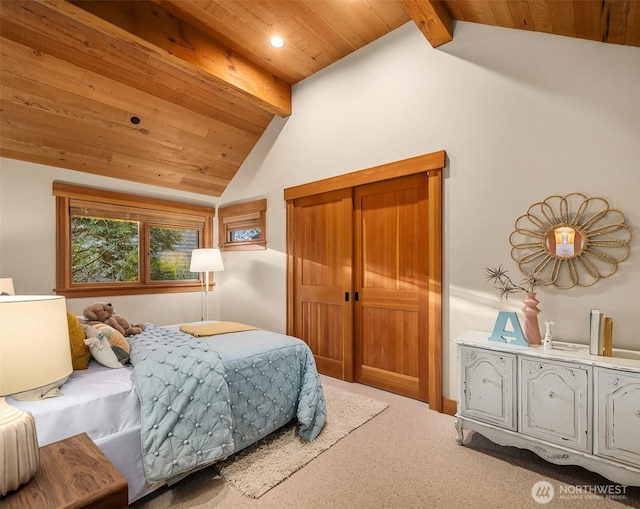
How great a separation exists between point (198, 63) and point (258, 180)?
1.56 metres

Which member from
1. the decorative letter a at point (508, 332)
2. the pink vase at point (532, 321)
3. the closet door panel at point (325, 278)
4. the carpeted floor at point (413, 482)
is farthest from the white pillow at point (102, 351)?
the pink vase at point (532, 321)

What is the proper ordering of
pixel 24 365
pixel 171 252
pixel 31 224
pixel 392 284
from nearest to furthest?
pixel 24 365, pixel 392 284, pixel 31 224, pixel 171 252

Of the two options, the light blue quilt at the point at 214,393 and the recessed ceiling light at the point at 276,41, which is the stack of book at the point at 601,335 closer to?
the light blue quilt at the point at 214,393

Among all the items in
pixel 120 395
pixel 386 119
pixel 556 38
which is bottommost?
pixel 120 395

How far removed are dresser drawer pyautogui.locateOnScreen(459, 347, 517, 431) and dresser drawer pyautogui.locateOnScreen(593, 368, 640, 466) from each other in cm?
40

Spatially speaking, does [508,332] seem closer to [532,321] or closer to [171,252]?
[532,321]

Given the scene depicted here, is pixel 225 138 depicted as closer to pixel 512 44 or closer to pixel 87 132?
pixel 87 132

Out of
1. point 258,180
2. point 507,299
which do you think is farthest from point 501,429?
point 258,180

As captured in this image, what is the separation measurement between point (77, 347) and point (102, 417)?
0.49 metres

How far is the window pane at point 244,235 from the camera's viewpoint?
4.32 m

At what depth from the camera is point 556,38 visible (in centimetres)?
226

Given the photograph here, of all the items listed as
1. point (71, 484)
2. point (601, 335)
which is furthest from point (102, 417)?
point (601, 335)

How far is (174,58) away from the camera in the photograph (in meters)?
2.80

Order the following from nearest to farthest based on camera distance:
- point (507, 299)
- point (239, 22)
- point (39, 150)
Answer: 1. point (507, 299)
2. point (239, 22)
3. point (39, 150)
